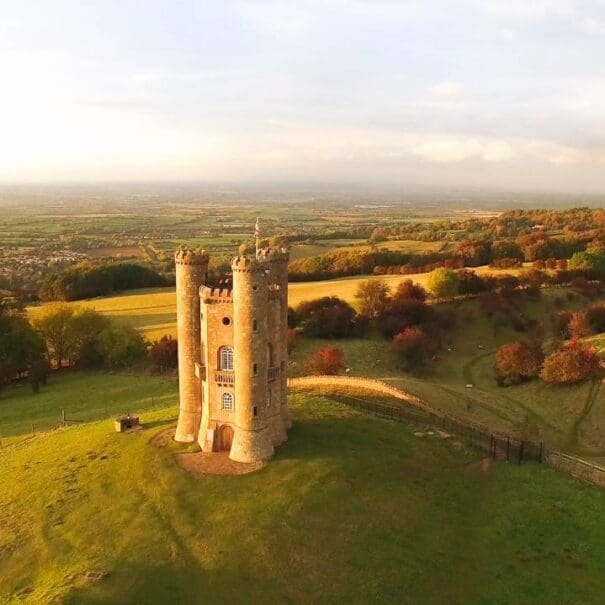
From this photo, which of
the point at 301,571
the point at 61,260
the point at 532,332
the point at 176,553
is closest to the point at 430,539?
the point at 301,571

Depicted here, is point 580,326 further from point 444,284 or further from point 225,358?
point 225,358

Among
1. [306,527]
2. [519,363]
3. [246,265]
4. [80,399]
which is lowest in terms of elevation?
[80,399]

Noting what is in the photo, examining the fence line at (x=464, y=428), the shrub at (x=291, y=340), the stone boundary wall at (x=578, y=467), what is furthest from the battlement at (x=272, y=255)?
the shrub at (x=291, y=340)

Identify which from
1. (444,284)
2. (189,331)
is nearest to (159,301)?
(444,284)

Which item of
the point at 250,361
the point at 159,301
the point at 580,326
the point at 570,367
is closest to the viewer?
the point at 250,361

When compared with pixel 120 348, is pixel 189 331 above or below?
above

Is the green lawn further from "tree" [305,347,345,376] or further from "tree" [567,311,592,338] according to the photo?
"tree" [567,311,592,338]

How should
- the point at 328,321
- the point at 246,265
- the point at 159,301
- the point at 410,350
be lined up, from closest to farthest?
1. the point at 246,265
2. the point at 410,350
3. the point at 328,321
4. the point at 159,301
